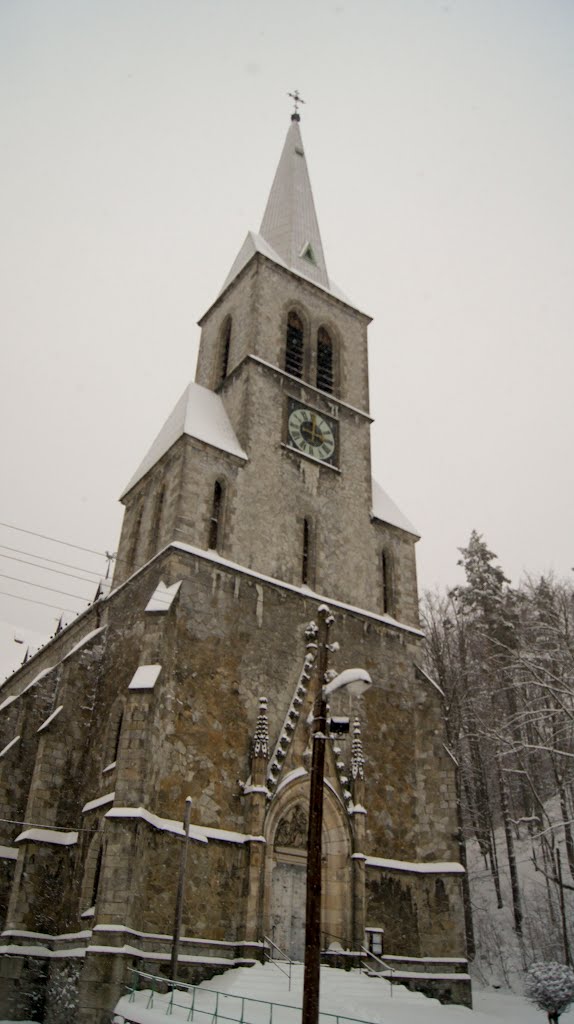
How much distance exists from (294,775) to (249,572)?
607 cm

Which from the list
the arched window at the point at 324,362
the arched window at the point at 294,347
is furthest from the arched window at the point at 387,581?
the arched window at the point at 294,347

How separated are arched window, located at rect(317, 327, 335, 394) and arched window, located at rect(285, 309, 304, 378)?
0.99m

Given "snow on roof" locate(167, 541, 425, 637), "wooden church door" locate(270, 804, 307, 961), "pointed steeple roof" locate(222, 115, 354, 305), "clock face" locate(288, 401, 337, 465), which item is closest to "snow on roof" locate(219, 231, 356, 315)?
"pointed steeple roof" locate(222, 115, 354, 305)

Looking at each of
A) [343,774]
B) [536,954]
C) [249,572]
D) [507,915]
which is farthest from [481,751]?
[249,572]

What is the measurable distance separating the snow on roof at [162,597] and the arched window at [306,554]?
5.27 metres

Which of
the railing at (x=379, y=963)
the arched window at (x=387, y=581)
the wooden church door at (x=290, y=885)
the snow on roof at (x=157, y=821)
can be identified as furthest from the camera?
the arched window at (x=387, y=581)

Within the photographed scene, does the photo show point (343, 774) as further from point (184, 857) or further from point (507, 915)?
point (507, 915)

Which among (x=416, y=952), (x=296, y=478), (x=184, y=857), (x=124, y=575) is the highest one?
(x=296, y=478)

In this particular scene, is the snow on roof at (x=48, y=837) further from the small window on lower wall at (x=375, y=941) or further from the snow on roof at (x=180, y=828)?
the small window on lower wall at (x=375, y=941)

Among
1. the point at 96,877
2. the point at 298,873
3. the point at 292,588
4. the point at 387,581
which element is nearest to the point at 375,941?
the point at 298,873

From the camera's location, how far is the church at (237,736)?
1902 centimetres

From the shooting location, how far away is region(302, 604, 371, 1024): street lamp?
10539 millimetres

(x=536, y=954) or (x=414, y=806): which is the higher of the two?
(x=414, y=806)

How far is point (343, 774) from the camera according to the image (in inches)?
900
